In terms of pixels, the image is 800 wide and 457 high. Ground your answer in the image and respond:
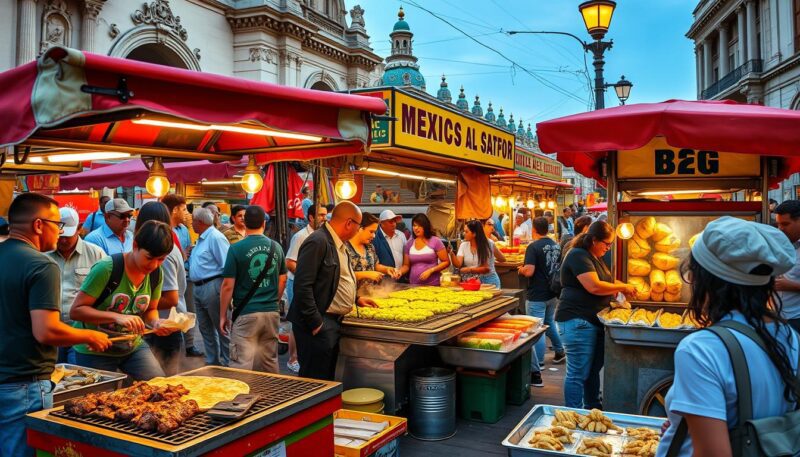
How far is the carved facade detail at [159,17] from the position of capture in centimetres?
2327

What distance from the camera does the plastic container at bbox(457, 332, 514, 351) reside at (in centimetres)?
607

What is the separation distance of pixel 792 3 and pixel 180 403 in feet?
131

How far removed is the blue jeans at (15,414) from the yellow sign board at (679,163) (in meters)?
6.16

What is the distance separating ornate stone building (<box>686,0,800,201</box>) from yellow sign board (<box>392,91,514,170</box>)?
71.6ft

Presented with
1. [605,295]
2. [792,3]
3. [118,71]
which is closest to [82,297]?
[118,71]

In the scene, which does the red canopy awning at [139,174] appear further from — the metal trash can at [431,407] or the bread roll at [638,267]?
the bread roll at [638,267]

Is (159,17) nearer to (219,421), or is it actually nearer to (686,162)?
(686,162)

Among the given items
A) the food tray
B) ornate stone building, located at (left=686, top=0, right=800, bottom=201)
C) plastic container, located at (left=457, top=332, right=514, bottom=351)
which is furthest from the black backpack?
ornate stone building, located at (left=686, top=0, right=800, bottom=201)

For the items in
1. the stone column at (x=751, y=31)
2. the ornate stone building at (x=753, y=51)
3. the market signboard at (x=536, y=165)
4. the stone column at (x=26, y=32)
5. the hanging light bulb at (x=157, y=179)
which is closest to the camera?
the hanging light bulb at (x=157, y=179)

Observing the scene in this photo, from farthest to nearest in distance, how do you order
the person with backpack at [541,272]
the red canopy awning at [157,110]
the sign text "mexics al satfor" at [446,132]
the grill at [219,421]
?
the person with backpack at [541,272] → the sign text "mexics al satfor" at [446,132] → the grill at [219,421] → the red canopy awning at [157,110]

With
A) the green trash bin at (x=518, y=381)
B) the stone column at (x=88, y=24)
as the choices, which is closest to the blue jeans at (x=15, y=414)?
the green trash bin at (x=518, y=381)

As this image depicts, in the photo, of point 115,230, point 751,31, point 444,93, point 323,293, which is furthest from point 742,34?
point 115,230

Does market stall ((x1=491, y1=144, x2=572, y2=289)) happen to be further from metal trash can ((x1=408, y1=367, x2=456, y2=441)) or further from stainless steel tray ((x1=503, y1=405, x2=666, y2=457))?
stainless steel tray ((x1=503, y1=405, x2=666, y2=457))

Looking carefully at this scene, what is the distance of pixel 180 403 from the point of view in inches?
129
